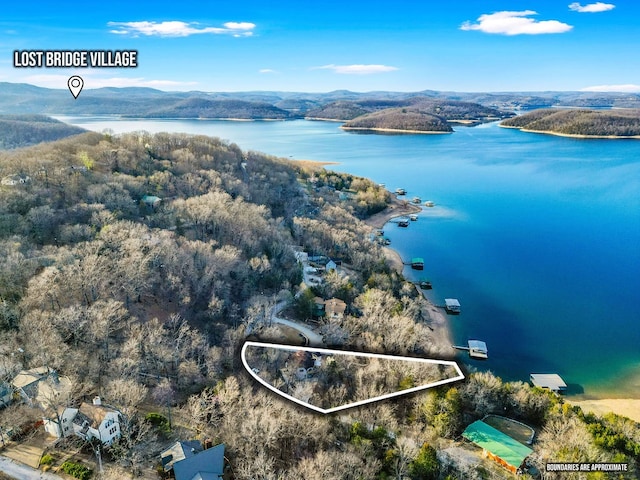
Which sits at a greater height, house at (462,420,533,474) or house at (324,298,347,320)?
house at (324,298,347,320)

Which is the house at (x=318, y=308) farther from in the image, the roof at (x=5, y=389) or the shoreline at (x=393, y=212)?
the shoreline at (x=393, y=212)

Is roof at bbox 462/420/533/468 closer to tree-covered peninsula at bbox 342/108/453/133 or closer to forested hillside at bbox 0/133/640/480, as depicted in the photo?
forested hillside at bbox 0/133/640/480

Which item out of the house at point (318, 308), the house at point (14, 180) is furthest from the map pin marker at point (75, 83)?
the house at point (14, 180)

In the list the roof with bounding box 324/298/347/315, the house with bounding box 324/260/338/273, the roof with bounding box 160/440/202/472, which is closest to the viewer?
the roof with bounding box 160/440/202/472

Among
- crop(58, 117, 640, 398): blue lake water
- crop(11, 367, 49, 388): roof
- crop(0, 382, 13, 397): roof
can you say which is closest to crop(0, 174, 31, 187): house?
crop(11, 367, 49, 388): roof

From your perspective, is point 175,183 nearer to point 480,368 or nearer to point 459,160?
point 480,368

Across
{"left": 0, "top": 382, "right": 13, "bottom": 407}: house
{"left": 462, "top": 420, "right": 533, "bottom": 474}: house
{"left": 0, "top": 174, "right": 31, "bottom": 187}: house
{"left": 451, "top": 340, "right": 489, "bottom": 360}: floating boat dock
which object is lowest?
{"left": 451, "top": 340, "right": 489, "bottom": 360}: floating boat dock

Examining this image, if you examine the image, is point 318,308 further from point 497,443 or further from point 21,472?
point 21,472

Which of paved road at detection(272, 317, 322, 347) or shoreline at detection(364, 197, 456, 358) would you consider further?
shoreline at detection(364, 197, 456, 358)

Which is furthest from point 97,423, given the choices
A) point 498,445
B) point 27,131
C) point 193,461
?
point 27,131
